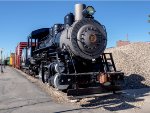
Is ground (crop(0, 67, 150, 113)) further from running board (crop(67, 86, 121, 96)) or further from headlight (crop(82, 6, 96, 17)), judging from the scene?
headlight (crop(82, 6, 96, 17))

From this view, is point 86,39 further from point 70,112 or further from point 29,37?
point 29,37

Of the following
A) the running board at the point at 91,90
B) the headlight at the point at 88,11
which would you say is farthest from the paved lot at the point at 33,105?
the headlight at the point at 88,11

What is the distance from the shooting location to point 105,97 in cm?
1205

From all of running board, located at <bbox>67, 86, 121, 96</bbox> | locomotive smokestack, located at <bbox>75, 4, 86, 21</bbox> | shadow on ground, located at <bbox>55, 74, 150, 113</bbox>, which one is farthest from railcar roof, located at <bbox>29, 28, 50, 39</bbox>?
running board, located at <bbox>67, 86, 121, 96</bbox>

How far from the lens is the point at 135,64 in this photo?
2183cm

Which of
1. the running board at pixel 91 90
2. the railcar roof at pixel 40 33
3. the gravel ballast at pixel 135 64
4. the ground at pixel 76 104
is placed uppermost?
the railcar roof at pixel 40 33

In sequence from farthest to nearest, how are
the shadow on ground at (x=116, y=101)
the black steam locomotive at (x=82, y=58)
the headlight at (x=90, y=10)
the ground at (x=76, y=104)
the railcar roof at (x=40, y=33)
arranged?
the railcar roof at (x=40, y=33), the headlight at (x=90, y=10), the black steam locomotive at (x=82, y=58), the shadow on ground at (x=116, y=101), the ground at (x=76, y=104)

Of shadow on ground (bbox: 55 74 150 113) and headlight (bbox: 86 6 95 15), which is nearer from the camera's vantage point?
shadow on ground (bbox: 55 74 150 113)

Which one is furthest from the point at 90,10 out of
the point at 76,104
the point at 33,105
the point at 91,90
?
the point at 33,105

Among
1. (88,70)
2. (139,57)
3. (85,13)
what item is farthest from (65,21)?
(139,57)

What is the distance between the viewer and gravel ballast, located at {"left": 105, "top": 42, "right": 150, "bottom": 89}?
16438 millimetres

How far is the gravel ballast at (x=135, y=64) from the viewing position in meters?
16.4

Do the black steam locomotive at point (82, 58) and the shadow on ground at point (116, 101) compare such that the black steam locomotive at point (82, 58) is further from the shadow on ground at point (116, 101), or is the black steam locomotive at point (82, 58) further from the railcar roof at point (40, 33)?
the railcar roof at point (40, 33)

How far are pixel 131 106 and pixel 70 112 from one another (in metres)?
2.38
